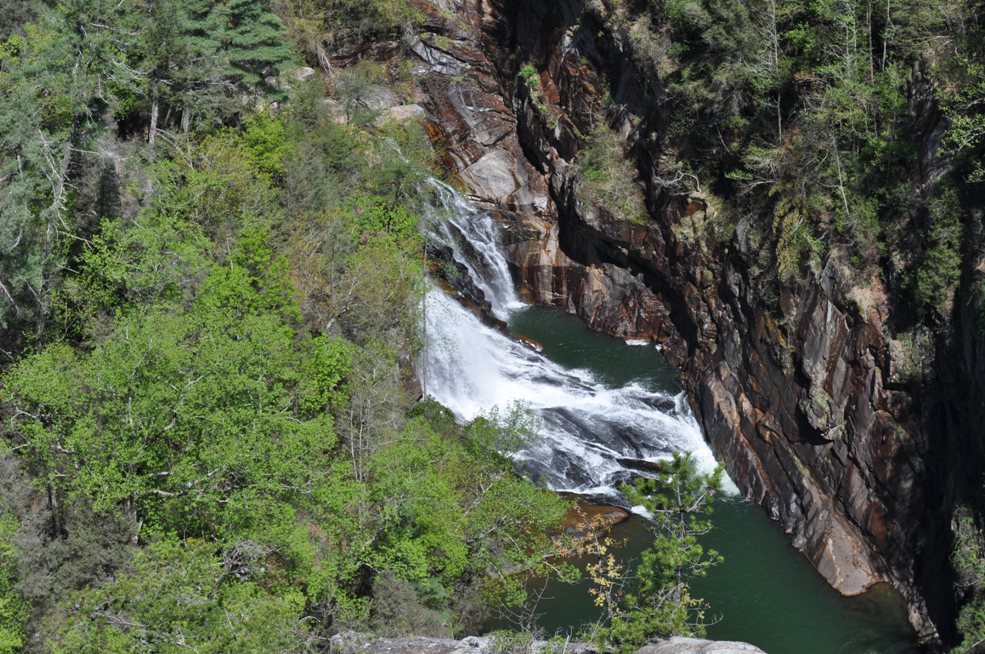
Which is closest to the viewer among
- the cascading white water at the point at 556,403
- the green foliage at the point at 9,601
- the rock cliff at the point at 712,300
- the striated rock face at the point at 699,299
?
the green foliage at the point at 9,601

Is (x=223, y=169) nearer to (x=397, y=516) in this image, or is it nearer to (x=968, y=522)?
(x=397, y=516)

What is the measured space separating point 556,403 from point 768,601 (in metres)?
12.6

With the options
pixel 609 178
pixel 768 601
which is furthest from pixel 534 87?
pixel 768 601

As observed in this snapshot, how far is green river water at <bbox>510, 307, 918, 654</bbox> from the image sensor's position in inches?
1067

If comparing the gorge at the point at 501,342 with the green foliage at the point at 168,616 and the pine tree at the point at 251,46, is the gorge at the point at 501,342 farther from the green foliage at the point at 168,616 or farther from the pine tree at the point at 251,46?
the pine tree at the point at 251,46

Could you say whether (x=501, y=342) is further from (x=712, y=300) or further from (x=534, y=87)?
(x=534, y=87)

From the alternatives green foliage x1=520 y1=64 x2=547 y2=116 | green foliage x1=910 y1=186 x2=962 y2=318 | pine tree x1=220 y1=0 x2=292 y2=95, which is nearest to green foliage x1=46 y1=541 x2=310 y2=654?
green foliage x1=910 y1=186 x2=962 y2=318

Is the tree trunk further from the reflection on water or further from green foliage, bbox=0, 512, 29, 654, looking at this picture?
green foliage, bbox=0, 512, 29, 654

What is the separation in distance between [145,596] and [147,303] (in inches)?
421

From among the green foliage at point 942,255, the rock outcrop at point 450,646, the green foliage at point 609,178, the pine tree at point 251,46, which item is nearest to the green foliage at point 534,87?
the green foliage at point 609,178

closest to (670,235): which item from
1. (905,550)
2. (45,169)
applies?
(905,550)

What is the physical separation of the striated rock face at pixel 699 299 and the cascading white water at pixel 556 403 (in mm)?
2275

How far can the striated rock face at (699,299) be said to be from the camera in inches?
1164

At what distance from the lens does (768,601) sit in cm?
2883
